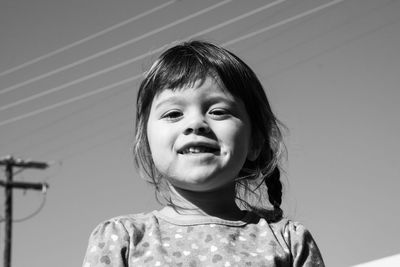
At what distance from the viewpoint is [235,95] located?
2.80 metres

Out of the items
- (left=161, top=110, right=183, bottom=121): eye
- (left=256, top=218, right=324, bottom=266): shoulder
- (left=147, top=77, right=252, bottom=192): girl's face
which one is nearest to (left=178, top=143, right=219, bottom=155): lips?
(left=147, top=77, right=252, bottom=192): girl's face

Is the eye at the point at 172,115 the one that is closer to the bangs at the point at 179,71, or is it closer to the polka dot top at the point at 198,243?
the bangs at the point at 179,71

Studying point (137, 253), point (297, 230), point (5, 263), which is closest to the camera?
point (137, 253)

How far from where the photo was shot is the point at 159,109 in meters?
2.75

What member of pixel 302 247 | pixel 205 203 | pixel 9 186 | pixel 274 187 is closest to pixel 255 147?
pixel 274 187

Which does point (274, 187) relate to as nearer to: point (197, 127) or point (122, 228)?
point (197, 127)

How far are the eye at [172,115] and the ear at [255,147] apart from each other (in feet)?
1.08

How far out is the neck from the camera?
2.74 meters

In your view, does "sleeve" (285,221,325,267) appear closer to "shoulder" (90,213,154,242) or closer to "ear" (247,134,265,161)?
"ear" (247,134,265,161)

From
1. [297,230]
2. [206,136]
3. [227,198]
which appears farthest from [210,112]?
[297,230]

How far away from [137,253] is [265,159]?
645mm

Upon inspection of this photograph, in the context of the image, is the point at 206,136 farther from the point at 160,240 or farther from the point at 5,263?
the point at 5,263

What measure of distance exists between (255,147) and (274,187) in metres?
0.18

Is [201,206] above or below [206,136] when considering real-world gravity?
below
